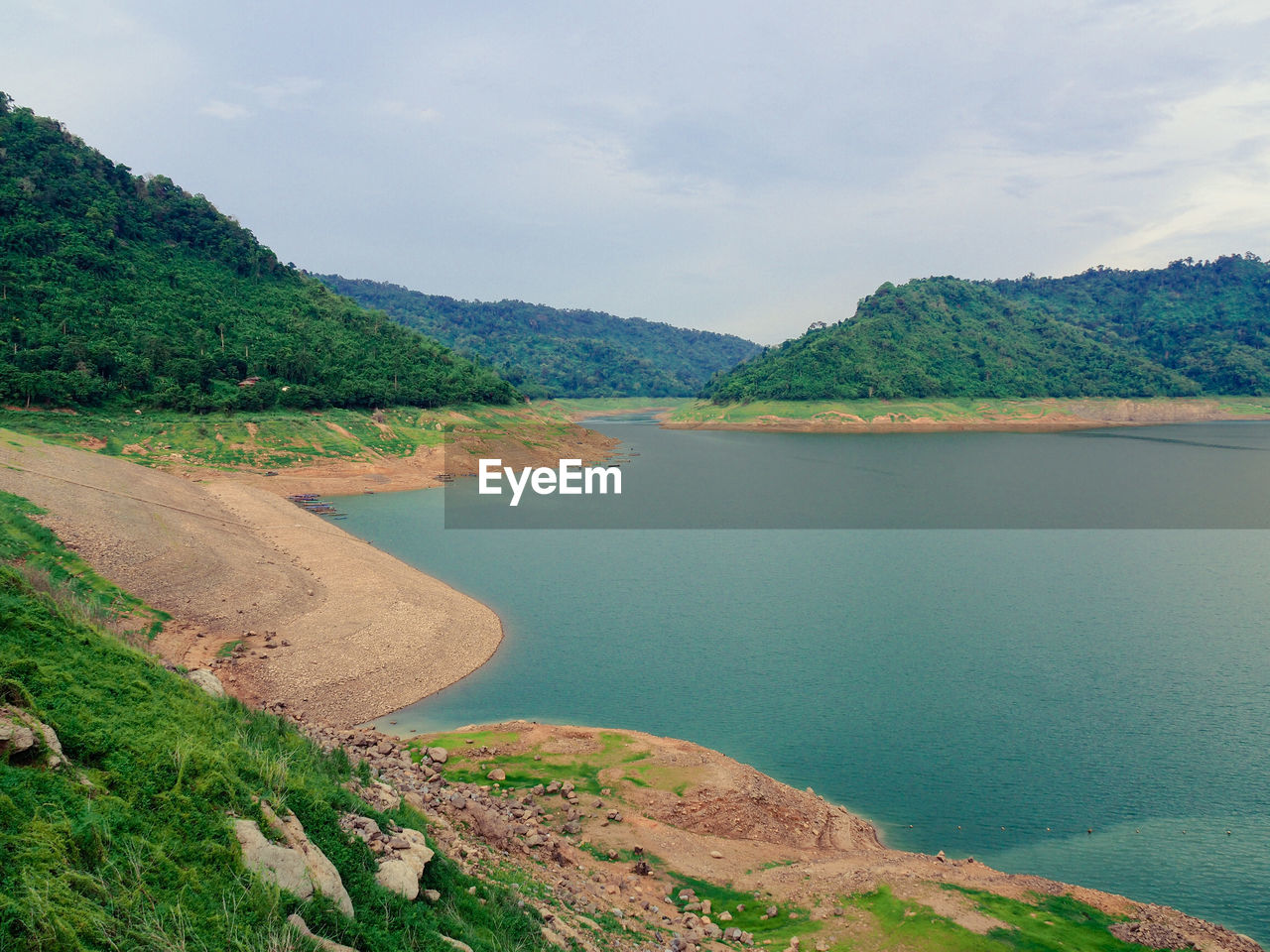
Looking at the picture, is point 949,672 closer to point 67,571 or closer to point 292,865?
point 292,865

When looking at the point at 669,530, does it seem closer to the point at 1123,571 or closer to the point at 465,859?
the point at 1123,571

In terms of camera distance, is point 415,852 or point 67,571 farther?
point 67,571

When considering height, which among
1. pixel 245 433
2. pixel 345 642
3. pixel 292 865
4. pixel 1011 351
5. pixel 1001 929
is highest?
pixel 1011 351

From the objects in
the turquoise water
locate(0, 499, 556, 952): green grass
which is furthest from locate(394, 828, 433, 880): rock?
the turquoise water

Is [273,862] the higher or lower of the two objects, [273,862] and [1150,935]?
the higher

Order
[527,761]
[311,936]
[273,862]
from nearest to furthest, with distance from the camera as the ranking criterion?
[311,936] < [273,862] < [527,761]

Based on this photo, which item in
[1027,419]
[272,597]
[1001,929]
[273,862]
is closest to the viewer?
[273,862]

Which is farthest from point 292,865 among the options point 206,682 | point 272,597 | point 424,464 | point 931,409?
point 931,409
